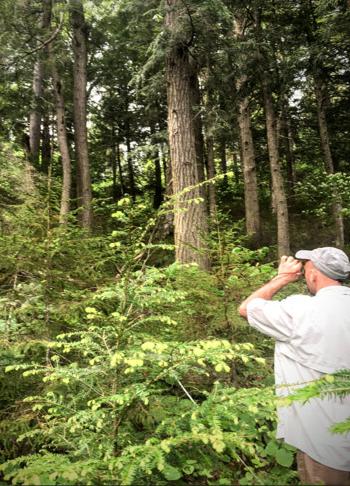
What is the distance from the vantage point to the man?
2479 mm

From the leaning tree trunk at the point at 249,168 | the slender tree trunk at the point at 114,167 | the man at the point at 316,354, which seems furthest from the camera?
the slender tree trunk at the point at 114,167

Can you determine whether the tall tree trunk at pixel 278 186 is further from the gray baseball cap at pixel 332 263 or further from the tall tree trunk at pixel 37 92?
the gray baseball cap at pixel 332 263

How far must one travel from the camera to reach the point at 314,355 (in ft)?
8.40

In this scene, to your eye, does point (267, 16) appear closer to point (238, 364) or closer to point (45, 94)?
point (45, 94)

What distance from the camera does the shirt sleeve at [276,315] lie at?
2.64 m

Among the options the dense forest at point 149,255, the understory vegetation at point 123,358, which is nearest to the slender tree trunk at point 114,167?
the dense forest at point 149,255

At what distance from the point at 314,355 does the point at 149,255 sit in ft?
4.76

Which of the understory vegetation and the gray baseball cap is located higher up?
the gray baseball cap

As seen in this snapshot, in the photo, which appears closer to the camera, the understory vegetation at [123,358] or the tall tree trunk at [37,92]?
the understory vegetation at [123,358]

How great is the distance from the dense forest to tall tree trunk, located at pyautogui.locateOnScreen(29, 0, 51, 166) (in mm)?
72

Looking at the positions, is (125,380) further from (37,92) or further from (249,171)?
(37,92)

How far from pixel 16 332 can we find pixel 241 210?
752 inches

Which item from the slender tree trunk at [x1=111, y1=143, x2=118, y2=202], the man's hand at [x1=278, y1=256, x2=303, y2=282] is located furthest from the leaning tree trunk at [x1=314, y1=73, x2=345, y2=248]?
the man's hand at [x1=278, y1=256, x2=303, y2=282]

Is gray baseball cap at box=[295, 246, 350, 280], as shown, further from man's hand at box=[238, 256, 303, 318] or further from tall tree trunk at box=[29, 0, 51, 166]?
tall tree trunk at box=[29, 0, 51, 166]
